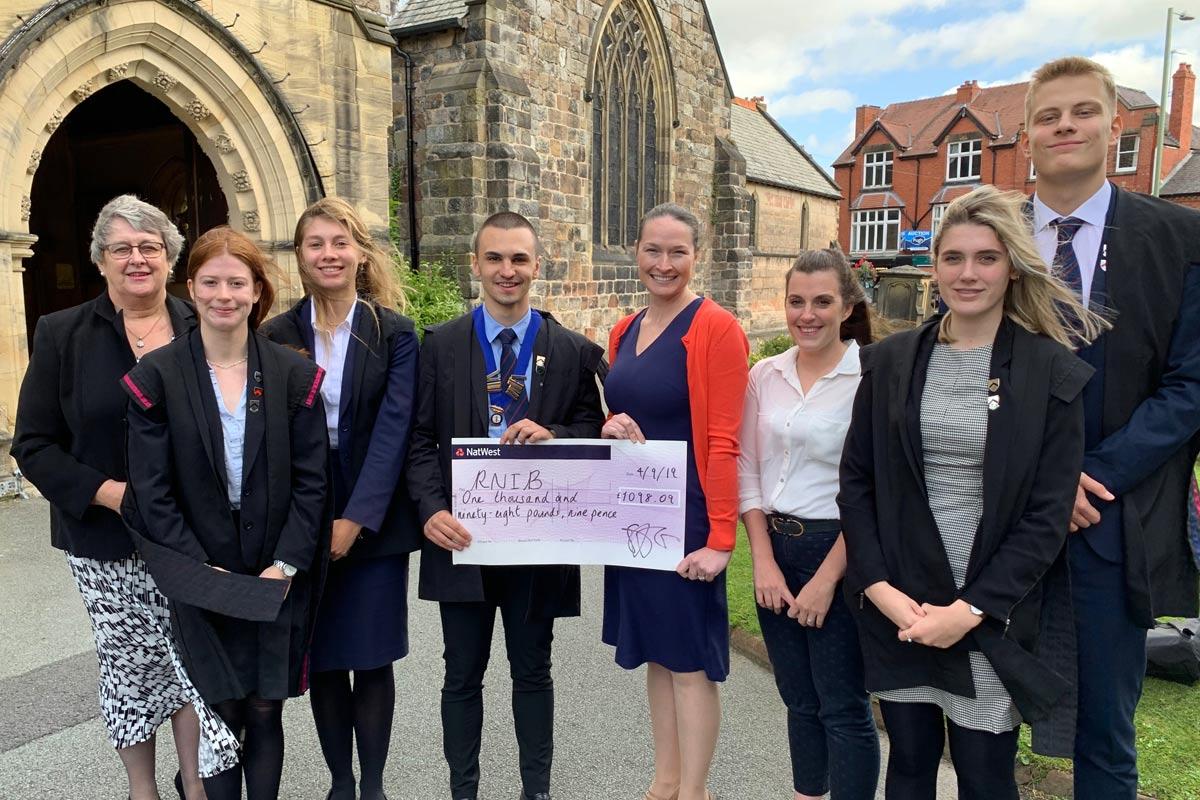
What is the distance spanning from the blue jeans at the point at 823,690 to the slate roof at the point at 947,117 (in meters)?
48.3

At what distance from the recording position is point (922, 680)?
2.38 meters

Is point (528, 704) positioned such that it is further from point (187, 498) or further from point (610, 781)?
point (187, 498)

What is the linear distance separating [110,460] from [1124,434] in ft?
10.5

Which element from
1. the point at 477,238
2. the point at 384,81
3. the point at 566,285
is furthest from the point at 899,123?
the point at 477,238

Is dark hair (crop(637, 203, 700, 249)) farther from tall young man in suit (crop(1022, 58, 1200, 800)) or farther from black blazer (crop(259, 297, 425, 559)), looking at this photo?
tall young man in suit (crop(1022, 58, 1200, 800))

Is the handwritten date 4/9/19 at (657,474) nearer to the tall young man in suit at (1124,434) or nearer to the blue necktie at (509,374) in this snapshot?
the blue necktie at (509,374)

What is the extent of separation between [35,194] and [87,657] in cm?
1174

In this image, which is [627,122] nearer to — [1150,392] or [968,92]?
[1150,392]

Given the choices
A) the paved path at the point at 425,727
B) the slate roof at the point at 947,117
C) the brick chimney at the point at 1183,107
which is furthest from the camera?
the slate roof at the point at 947,117

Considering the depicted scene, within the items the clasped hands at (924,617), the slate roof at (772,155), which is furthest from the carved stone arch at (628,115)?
the clasped hands at (924,617)

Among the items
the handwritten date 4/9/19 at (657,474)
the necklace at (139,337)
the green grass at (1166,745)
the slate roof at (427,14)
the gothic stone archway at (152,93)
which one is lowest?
the green grass at (1166,745)

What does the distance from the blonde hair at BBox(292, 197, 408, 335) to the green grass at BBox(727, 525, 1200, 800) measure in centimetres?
324

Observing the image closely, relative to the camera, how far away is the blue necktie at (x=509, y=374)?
3.11 m

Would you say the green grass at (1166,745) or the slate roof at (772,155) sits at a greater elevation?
the slate roof at (772,155)
